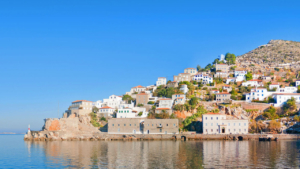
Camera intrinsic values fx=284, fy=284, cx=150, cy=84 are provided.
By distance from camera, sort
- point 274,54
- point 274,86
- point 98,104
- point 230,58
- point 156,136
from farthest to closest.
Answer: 1. point 274,54
2. point 230,58
3. point 98,104
4. point 274,86
5. point 156,136

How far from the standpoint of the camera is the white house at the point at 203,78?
324 ft

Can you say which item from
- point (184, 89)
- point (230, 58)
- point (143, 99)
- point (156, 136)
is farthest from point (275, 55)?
point (156, 136)

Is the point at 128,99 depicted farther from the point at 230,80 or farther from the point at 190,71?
the point at 230,80

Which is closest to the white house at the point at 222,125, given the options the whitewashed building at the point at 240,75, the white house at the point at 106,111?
the white house at the point at 106,111

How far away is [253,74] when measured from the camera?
338ft

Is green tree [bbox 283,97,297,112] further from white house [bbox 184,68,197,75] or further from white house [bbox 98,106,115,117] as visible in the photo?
white house [bbox 98,106,115,117]

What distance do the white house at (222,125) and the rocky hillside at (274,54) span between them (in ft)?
204

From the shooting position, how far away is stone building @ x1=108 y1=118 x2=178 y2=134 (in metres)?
64.3

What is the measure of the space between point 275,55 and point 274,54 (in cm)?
164

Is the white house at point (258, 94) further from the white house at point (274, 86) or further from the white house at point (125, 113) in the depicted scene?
the white house at point (125, 113)

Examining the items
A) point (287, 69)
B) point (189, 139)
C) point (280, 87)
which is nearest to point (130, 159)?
point (189, 139)

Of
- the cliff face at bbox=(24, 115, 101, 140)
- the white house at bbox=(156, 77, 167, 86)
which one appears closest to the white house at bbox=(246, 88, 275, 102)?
the white house at bbox=(156, 77, 167, 86)

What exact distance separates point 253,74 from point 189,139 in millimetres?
52395

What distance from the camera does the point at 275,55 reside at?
13212 centimetres
